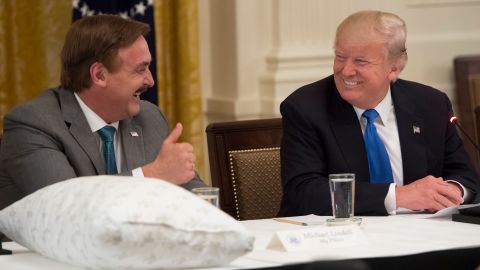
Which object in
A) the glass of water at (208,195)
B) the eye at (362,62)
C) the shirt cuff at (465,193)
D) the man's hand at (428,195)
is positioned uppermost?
the eye at (362,62)

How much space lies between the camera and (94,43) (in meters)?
3.73

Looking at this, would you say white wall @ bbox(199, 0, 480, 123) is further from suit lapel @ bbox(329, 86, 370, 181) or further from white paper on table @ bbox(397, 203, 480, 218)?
white paper on table @ bbox(397, 203, 480, 218)

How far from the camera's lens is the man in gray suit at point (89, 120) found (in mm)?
3514

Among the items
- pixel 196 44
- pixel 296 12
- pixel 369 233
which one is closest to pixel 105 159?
pixel 369 233

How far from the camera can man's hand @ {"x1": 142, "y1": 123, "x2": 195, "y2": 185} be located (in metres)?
3.40

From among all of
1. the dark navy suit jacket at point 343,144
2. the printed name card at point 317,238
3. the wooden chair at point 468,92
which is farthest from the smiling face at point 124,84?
the wooden chair at point 468,92

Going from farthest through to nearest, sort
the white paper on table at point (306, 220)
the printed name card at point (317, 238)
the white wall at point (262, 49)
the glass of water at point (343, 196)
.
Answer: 1. the white wall at point (262, 49)
2. the white paper on table at point (306, 220)
3. the glass of water at point (343, 196)
4. the printed name card at point (317, 238)

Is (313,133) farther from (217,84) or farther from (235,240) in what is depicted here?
(217,84)

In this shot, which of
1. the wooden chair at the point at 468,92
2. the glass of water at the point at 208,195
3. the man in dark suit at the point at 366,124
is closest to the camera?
the glass of water at the point at 208,195

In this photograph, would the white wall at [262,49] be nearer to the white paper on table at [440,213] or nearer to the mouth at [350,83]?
the mouth at [350,83]

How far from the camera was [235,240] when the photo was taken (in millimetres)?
2311

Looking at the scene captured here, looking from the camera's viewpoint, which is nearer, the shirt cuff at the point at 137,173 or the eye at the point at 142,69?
the shirt cuff at the point at 137,173

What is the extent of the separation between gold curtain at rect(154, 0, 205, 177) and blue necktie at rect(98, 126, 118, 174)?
178 cm

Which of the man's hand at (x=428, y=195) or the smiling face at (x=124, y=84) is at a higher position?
the smiling face at (x=124, y=84)
